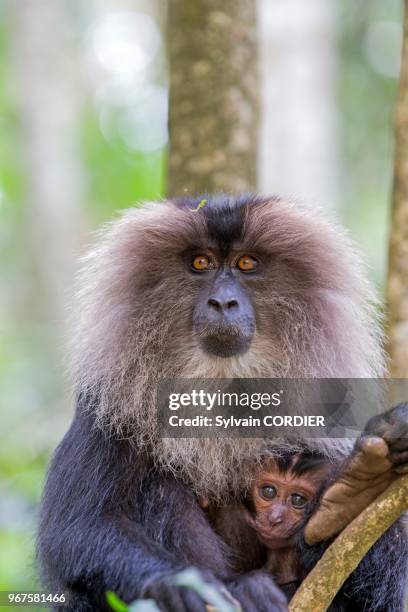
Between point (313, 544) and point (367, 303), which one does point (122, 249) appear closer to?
point (367, 303)

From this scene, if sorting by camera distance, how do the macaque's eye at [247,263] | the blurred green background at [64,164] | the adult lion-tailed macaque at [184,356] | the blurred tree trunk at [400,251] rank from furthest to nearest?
the blurred green background at [64,164], the blurred tree trunk at [400,251], the macaque's eye at [247,263], the adult lion-tailed macaque at [184,356]

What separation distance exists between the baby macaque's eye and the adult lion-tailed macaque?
3.9 inches

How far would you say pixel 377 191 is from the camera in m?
14.5

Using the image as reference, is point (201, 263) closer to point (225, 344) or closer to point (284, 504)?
point (225, 344)

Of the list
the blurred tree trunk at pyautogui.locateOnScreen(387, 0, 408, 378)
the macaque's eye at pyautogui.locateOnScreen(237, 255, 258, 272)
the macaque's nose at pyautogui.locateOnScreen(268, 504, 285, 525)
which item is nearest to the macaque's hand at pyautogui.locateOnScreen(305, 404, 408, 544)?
the macaque's nose at pyautogui.locateOnScreen(268, 504, 285, 525)

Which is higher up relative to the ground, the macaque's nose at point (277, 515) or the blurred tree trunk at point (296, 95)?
the blurred tree trunk at point (296, 95)

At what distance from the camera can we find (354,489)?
3.36m

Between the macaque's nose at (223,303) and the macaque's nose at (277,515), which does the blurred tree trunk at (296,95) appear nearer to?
the macaque's nose at (223,303)

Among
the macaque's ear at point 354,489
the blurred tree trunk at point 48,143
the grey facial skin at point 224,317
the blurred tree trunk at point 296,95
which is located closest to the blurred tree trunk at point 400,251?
the grey facial skin at point 224,317

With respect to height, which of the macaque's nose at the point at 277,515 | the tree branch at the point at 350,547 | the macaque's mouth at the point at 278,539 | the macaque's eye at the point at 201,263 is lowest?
the macaque's mouth at the point at 278,539

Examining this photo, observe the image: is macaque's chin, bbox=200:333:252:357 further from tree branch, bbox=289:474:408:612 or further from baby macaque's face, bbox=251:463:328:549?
tree branch, bbox=289:474:408:612

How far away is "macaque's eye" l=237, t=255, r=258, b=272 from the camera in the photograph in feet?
13.4

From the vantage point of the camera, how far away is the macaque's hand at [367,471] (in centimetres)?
320

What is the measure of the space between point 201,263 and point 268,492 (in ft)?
3.31
